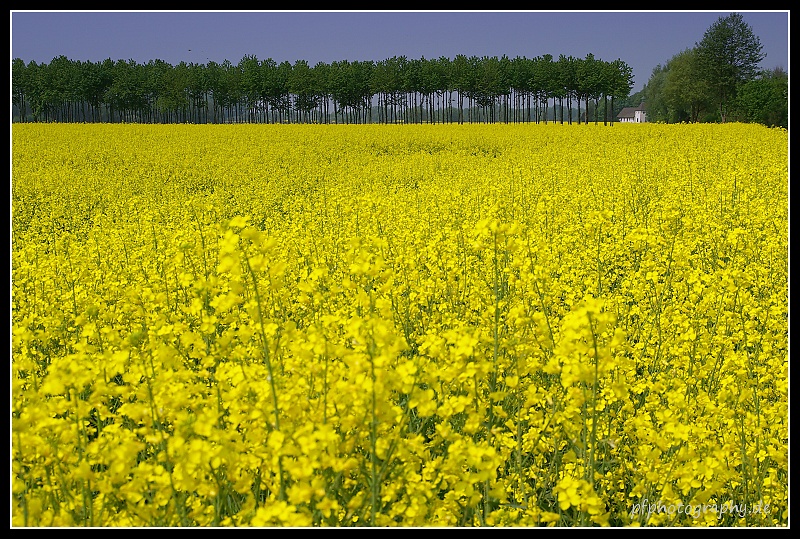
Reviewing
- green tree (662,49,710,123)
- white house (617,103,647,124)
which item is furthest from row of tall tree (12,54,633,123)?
white house (617,103,647,124)

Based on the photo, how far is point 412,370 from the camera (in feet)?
6.51

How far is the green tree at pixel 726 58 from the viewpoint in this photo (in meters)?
37.4

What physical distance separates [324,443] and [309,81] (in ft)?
196

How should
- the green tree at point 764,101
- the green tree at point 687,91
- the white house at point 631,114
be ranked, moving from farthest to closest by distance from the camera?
the white house at point 631,114
the green tree at point 687,91
the green tree at point 764,101

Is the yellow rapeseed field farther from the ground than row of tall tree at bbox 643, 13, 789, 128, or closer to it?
closer to it

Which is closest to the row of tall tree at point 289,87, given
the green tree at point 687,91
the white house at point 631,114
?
the green tree at point 687,91

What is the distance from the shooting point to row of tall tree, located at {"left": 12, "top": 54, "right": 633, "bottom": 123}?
176 feet

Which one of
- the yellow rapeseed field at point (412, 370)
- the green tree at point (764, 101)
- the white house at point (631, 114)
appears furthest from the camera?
the white house at point (631, 114)

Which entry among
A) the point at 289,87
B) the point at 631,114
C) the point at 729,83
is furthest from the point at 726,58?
the point at 631,114

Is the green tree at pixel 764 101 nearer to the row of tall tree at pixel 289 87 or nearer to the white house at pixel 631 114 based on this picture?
the row of tall tree at pixel 289 87

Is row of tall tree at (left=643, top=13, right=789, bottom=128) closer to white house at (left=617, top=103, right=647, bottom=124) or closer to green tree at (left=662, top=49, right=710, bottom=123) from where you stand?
green tree at (left=662, top=49, right=710, bottom=123)

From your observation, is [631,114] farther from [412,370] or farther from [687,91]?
[412,370]

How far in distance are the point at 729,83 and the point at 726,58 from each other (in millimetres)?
2046
